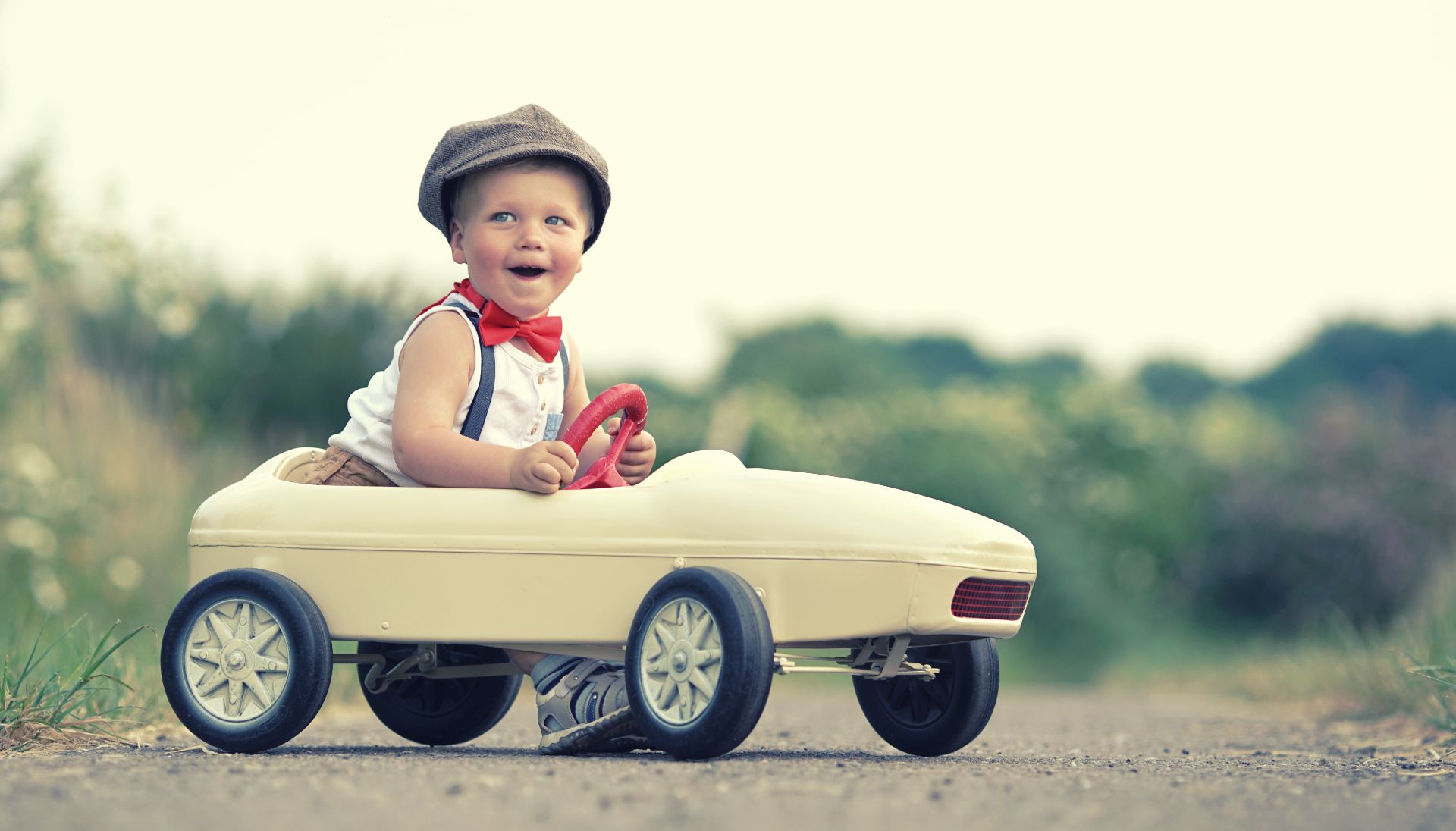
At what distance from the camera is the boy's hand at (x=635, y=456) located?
4.60 metres

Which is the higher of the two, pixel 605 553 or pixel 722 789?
pixel 605 553

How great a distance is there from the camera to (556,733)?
13.6ft

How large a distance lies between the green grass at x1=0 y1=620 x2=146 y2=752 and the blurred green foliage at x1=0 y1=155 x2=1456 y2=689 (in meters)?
2.04

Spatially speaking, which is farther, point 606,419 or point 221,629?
point 606,419

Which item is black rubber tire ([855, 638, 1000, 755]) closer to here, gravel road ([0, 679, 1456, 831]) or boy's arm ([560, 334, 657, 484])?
gravel road ([0, 679, 1456, 831])

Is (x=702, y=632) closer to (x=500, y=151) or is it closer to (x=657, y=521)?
(x=657, y=521)

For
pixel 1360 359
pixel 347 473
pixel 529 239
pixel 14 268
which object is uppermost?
pixel 1360 359

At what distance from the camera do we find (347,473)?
4.54m

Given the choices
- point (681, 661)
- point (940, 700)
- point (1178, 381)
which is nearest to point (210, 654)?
point (681, 661)

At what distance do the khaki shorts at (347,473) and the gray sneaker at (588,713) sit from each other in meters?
0.79

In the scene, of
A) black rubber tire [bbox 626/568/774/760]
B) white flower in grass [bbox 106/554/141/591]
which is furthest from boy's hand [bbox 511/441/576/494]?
white flower in grass [bbox 106/554/141/591]

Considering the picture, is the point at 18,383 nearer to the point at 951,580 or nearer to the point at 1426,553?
the point at 951,580

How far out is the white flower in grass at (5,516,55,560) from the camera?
7.55 metres

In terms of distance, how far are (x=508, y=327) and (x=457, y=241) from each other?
1.13ft
